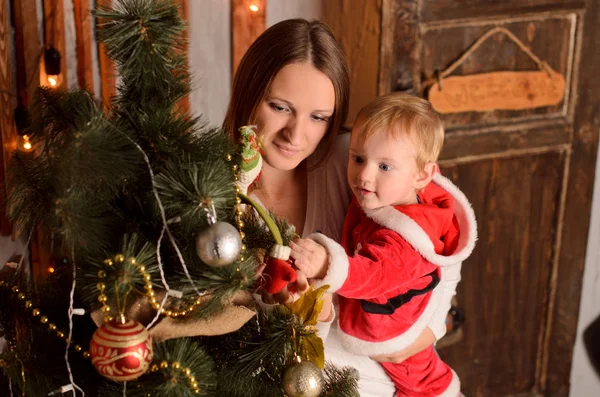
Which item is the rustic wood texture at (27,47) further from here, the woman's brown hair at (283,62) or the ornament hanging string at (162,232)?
the ornament hanging string at (162,232)

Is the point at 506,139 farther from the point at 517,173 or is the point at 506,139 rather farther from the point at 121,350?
the point at 121,350

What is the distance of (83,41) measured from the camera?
180 cm

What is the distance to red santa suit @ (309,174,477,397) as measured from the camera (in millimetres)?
1289

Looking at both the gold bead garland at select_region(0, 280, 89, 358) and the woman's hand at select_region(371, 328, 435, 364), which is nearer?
the gold bead garland at select_region(0, 280, 89, 358)

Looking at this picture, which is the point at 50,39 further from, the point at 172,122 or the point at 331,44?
the point at 172,122

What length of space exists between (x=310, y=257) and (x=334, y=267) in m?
0.05

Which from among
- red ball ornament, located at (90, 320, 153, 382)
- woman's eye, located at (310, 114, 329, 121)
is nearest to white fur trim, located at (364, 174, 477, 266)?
woman's eye, located at (310, 114, 329, 121)

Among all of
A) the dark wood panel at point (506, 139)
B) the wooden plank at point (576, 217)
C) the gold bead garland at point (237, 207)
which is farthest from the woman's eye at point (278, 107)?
the wooden plank at point (576, 217)

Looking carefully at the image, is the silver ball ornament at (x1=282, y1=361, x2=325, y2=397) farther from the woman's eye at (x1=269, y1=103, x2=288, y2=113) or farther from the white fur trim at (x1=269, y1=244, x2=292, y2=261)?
the woman's eye at (x1=269, y1=103, x2=288, y2=113)

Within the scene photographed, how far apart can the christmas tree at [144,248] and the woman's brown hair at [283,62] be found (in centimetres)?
45

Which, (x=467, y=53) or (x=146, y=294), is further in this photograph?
(x=467, y=53)

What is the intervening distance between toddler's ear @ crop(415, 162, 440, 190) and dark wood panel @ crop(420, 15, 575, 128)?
739 mm

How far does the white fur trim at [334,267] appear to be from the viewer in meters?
1.15

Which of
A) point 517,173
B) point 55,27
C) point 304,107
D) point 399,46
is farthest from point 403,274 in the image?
point 517,173
